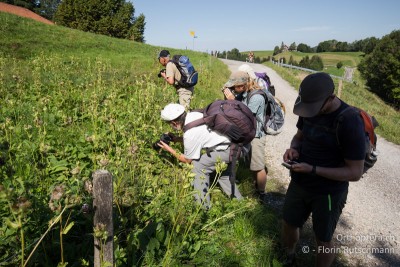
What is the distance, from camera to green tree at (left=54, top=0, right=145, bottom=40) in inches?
1896

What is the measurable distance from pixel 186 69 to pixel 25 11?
191ft

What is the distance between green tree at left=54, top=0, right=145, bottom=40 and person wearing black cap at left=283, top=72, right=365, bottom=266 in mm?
52755

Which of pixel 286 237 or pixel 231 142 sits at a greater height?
pixel 231 142

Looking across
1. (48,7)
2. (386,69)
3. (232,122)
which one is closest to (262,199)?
(232,122)

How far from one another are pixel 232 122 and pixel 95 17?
53492 millimetres

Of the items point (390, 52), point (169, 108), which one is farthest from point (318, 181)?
point (390, 52)

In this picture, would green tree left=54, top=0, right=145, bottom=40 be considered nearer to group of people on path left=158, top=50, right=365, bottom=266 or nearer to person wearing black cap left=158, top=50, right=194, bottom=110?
person wearing black cap left=158, top=50, right=194, bottom=110

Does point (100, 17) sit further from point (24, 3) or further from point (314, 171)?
point (314, 171)

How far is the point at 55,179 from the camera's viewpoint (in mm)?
3271

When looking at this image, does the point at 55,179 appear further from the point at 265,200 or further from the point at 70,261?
the point at 265,200

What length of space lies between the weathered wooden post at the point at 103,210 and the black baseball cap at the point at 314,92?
158cm

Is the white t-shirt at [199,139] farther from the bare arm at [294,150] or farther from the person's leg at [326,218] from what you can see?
the person's leg at [326,218]

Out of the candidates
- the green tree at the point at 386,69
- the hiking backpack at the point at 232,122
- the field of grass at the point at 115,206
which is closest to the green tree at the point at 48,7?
the green tree at the point at 386,69

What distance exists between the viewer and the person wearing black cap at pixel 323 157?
7.25ft
